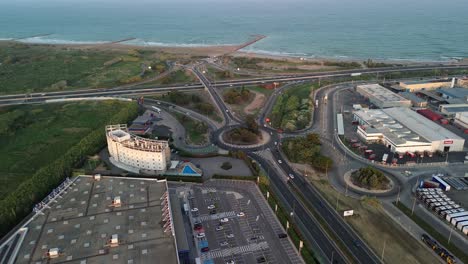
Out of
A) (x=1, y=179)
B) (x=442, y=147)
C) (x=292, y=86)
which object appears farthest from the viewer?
(x=292, y=86)

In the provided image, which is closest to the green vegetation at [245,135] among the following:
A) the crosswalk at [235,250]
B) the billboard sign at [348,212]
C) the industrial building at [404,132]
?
the industrial building at [404,132]

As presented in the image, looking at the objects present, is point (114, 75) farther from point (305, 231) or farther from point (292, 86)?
point (305, 231)

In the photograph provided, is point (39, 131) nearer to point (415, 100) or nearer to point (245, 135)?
point (245, 135)

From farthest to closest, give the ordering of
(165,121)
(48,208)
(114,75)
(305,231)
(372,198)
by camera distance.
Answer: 1. (114,75)
2. (165,121)
3. (372,198)
4. (305,231)
5. (48,208)

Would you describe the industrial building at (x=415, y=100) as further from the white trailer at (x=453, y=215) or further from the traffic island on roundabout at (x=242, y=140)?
the white trailer at (x=453, y=215)

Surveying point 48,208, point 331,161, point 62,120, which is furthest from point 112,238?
point 62,120

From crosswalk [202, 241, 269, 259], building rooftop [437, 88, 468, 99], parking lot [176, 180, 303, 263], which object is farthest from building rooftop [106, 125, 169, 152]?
building rooftop [437, 88, 468, 99]

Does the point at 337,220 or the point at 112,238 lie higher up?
the point at 112,238

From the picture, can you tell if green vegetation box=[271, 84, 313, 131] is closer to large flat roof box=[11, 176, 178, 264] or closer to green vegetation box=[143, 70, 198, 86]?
green vegetation box=[143, 70, 198, 86]
